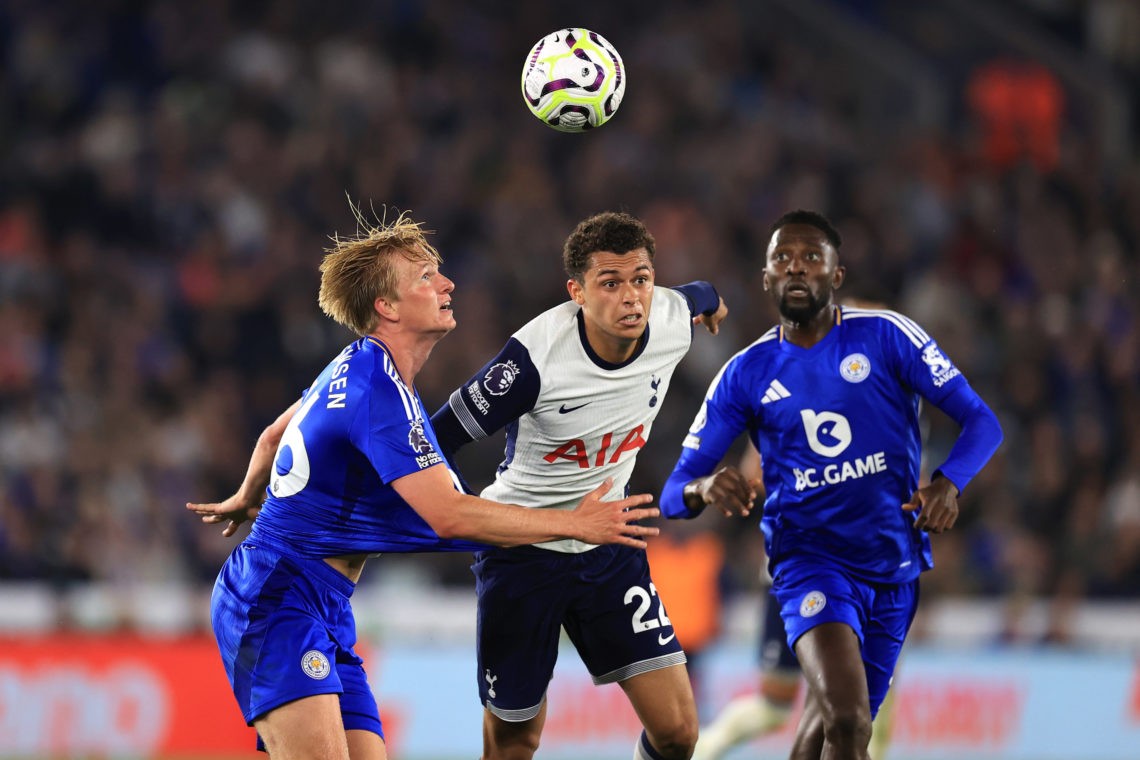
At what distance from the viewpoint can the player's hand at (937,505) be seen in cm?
619

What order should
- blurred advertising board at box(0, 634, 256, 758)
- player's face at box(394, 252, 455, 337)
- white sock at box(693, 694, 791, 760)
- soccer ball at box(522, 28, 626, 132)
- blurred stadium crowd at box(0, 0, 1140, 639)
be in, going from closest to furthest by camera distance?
player's face at box(394, 252, 455, 337)
soccer ball at box(522, 28, 626, 132)
white sock at box(693, 694, 791, 760)
blurred advertising board at box(0, 634, 256, 758)
blurred stadium crowd at box(0, 0, 1140, 639)

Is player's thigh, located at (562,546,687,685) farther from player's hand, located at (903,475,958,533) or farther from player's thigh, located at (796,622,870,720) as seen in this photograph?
player's hand, located at (903,475,958,533)

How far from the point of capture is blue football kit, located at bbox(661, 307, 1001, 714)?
655 cm

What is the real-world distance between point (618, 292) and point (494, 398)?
0.65 m

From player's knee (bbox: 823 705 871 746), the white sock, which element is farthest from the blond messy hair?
the white sock

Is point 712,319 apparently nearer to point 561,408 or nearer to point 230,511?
point 561,408

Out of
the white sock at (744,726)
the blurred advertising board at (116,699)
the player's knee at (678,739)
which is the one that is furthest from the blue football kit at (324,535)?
the blurred advertising board at (116,699)

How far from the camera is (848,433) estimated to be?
659 centimetres

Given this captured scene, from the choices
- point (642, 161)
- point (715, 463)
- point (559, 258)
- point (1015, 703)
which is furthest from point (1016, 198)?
point (715, 463)

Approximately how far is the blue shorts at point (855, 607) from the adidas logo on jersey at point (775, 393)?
0.67m

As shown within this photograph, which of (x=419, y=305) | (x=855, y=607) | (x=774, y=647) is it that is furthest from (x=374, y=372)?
(x=774, y=647)

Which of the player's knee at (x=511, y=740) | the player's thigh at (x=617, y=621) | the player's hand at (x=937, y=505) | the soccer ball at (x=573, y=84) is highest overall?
the soccer ball at (x=573, y=84)

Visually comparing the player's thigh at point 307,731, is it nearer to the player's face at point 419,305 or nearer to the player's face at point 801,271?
the player's face at point 419,305

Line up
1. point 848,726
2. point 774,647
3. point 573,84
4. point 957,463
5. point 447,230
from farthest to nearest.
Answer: point 447,230
point 774,647
point 573,84
point 957,463
point 848,726
